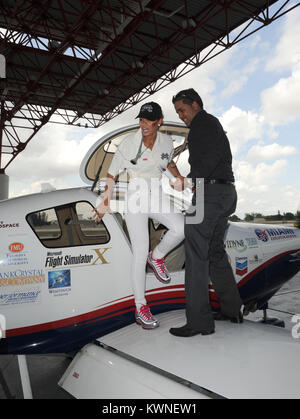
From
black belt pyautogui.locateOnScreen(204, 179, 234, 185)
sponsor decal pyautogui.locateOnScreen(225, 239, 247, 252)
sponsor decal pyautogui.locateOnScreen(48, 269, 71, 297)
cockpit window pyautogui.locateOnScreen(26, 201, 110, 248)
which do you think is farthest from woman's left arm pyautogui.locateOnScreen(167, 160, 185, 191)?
sponsor decal pyautogui.locateOnScreen(48, 269, 71, 297)

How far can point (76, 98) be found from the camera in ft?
61.9

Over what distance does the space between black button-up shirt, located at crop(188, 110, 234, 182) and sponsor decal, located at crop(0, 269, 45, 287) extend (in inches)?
59.6

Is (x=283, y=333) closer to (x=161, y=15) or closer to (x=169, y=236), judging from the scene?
(x=169, y=236)

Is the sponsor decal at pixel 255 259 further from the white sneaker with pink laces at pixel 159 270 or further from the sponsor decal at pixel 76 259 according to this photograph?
the sponsor decal at pixel 76 259

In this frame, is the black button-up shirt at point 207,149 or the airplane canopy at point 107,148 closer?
the black button-up shirt at point 207,149

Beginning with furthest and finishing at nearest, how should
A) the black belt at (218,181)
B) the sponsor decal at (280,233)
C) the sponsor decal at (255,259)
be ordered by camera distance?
the sponsor decal at (280,233) < the sponsor decal at (255,259) < the black belt at (218,181)

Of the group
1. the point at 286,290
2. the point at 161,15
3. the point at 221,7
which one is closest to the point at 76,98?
the point at 161,15

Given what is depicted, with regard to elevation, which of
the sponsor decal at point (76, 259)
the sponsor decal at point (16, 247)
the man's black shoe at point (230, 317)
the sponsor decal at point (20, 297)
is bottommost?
the man's black shoe at point (230, 317)

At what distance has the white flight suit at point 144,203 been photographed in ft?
8.70

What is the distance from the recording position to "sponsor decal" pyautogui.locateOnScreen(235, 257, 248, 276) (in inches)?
143

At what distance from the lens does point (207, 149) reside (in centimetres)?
257

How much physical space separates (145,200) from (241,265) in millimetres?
1657

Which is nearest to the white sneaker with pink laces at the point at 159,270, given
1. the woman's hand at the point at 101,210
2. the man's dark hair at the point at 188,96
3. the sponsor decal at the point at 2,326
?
Answer: the woman's hand at the point at 101,210

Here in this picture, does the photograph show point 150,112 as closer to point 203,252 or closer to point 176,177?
point 176,177
